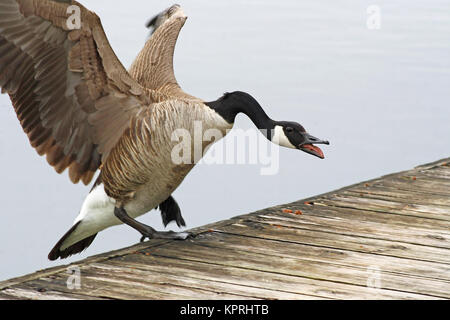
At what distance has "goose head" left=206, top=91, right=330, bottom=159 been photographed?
475 centimetres

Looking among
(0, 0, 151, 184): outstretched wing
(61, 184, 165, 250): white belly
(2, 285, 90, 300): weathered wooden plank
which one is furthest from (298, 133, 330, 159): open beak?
(2, 285, 90, 300): weathered wooden plank

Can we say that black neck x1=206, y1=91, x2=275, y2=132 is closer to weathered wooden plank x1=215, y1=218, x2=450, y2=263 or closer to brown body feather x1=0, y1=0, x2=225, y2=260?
brown body feather x1=0, y1=0, x2=225, y2=260

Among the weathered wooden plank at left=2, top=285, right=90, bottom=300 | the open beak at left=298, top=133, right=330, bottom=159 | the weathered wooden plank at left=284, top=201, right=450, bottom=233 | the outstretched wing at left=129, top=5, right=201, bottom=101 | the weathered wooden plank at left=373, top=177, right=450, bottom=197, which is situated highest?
the outstretched wing at left=129, top=5, right=201, bottom=101

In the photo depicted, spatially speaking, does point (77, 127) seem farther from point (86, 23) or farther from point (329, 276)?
point (329, 276)

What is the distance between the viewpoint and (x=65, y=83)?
16.9 feet

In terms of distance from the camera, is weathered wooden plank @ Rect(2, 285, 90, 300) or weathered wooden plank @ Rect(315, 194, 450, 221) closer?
weathered wooden plank @ Rect(2, 285, 90, 300)

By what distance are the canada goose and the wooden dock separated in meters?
0.41

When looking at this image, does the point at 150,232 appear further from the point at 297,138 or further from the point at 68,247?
the point at 297,138

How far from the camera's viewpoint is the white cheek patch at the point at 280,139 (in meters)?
4.78

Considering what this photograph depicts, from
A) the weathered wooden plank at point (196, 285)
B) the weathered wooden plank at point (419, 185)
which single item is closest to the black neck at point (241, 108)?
the weathered wooden plank at point (196, 285)

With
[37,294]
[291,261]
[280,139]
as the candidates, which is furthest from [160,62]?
[37,294]

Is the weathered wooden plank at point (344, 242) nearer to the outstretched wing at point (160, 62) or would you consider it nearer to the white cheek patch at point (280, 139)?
the white cheek patch at point (280, 139)

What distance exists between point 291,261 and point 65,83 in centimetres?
185
